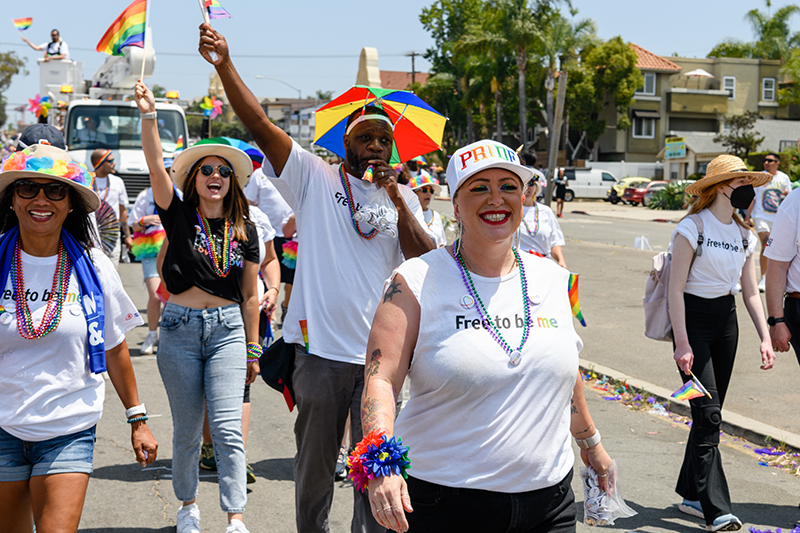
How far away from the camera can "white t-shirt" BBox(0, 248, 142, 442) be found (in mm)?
3133

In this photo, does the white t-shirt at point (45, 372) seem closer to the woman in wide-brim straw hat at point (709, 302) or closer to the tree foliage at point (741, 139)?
the woman in wide-brim straw hat at point (709, 302)

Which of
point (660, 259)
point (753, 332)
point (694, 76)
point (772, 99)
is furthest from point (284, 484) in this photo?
point (772, 99)

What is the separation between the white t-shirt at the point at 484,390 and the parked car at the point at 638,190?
1583 inches

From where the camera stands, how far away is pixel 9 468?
312 centimetres

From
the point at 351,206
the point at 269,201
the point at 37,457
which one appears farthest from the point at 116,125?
the point at 37,457

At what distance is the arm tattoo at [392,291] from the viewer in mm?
2643

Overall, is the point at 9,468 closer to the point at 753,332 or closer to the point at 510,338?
the point at 510,338

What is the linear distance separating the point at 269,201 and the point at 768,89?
64177 mm

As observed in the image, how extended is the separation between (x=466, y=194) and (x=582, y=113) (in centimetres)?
5540

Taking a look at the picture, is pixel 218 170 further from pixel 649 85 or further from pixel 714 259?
pixel 649 85

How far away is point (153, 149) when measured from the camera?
13.8 feet

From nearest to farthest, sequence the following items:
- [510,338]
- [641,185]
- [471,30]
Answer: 1. [510,338]
2. [641,185]
3. [471,30]

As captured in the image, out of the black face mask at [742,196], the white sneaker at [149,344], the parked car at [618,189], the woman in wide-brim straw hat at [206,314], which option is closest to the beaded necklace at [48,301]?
the woman in wide-brim straw hat at [206,314]

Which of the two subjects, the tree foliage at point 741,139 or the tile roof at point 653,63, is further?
the tile roof at point 653,63
